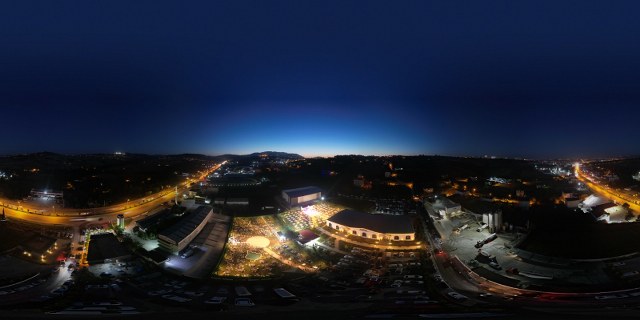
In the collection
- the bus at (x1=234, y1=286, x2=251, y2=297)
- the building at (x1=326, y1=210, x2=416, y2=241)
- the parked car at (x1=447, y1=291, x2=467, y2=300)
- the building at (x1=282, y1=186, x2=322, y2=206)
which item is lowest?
the bus at (x1=234, y1=286, x2=251, y2=297)

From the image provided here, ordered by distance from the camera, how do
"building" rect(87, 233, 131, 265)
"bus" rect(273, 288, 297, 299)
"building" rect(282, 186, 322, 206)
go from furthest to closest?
"building" rect(282, 186, 322, 206) → "building" rect(87, 233, 131, 265) → "bus" rect(273, 288, 297, 299)

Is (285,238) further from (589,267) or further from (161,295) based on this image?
(589,267)

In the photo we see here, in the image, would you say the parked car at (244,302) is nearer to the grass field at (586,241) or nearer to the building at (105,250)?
the building at (105,250)

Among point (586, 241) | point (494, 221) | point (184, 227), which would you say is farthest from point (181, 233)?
point (586, 241)

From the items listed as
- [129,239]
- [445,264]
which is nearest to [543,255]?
[445,264]

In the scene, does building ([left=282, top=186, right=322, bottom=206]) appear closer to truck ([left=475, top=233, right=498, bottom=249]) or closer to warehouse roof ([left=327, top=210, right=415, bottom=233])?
warehouse roof ([left=327, top=210, right=415, bottom=233])

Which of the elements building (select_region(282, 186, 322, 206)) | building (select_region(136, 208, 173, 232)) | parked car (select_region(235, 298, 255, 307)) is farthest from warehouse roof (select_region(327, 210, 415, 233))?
building (select_region(136, 208, 173, 232))

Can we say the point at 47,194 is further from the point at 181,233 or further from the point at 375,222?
the point at 375,222

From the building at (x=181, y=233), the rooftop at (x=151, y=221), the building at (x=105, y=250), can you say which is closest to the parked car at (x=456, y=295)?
the building at (x=181, y=233)
